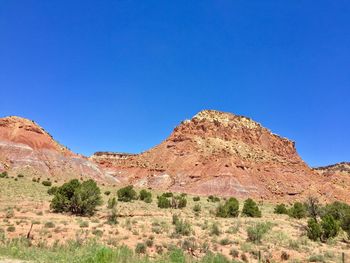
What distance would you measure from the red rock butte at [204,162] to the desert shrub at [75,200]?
1605 inches

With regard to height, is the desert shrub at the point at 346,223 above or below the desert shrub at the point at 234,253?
above

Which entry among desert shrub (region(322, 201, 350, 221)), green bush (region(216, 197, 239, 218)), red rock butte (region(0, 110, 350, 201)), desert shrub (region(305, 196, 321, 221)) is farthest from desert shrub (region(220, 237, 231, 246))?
red rock butte (region(0, 110, 350, 201))

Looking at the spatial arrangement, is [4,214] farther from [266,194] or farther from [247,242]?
[266,194]

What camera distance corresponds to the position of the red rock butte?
3211 inches

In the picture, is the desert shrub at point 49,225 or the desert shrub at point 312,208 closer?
the desert shrub at point 49,225

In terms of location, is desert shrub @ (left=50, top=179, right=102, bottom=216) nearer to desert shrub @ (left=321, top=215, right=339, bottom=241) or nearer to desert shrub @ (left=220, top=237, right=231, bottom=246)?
desert shrub @ (left=220, top=237, right=231, bottom=246)

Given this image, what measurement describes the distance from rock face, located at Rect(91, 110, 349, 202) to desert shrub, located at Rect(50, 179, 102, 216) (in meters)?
50.8

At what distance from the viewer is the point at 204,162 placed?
94.8 m

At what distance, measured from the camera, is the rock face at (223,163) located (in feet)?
287

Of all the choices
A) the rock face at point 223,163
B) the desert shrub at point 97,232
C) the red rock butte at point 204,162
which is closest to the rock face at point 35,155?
the red rock butte at point 204,162

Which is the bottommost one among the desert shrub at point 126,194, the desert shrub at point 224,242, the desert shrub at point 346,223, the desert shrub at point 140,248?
the desert shrub at point 140,248

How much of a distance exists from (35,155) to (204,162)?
128 ft

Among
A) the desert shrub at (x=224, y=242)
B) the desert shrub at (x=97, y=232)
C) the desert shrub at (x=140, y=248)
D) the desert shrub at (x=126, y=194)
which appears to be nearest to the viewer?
the desert shrub at (x=140, y=248)

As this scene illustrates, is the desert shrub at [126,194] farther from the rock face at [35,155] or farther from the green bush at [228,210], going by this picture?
the rock face at [35,155]
